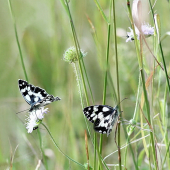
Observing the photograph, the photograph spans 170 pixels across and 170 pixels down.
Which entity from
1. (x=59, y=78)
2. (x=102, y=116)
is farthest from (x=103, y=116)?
(x=59, y=78)

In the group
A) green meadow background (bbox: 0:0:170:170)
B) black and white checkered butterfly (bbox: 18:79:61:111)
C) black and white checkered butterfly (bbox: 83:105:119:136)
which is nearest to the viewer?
black and white checkered butterfly (bbox: 83:105:119:136)

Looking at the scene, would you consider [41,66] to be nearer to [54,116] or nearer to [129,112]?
[54,116]

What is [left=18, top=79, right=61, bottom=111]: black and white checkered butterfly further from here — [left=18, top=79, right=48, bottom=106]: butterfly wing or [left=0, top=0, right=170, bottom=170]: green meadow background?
[left=0, top=0, right=170, bottom=170]: green meadow background

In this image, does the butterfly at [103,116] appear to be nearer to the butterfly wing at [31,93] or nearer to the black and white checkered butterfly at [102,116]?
the black and white checkered butterfly at [102,116]

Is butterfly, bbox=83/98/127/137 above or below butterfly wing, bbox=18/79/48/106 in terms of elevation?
below

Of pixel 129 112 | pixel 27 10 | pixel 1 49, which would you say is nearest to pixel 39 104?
pixel 129 112

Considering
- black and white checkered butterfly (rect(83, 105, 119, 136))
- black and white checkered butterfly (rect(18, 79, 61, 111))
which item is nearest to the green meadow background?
black and white checkered butterfly (rect(18, 79, 61, 111))

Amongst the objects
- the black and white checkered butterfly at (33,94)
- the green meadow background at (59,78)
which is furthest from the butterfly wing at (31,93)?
the green meadow background at (59,78)
